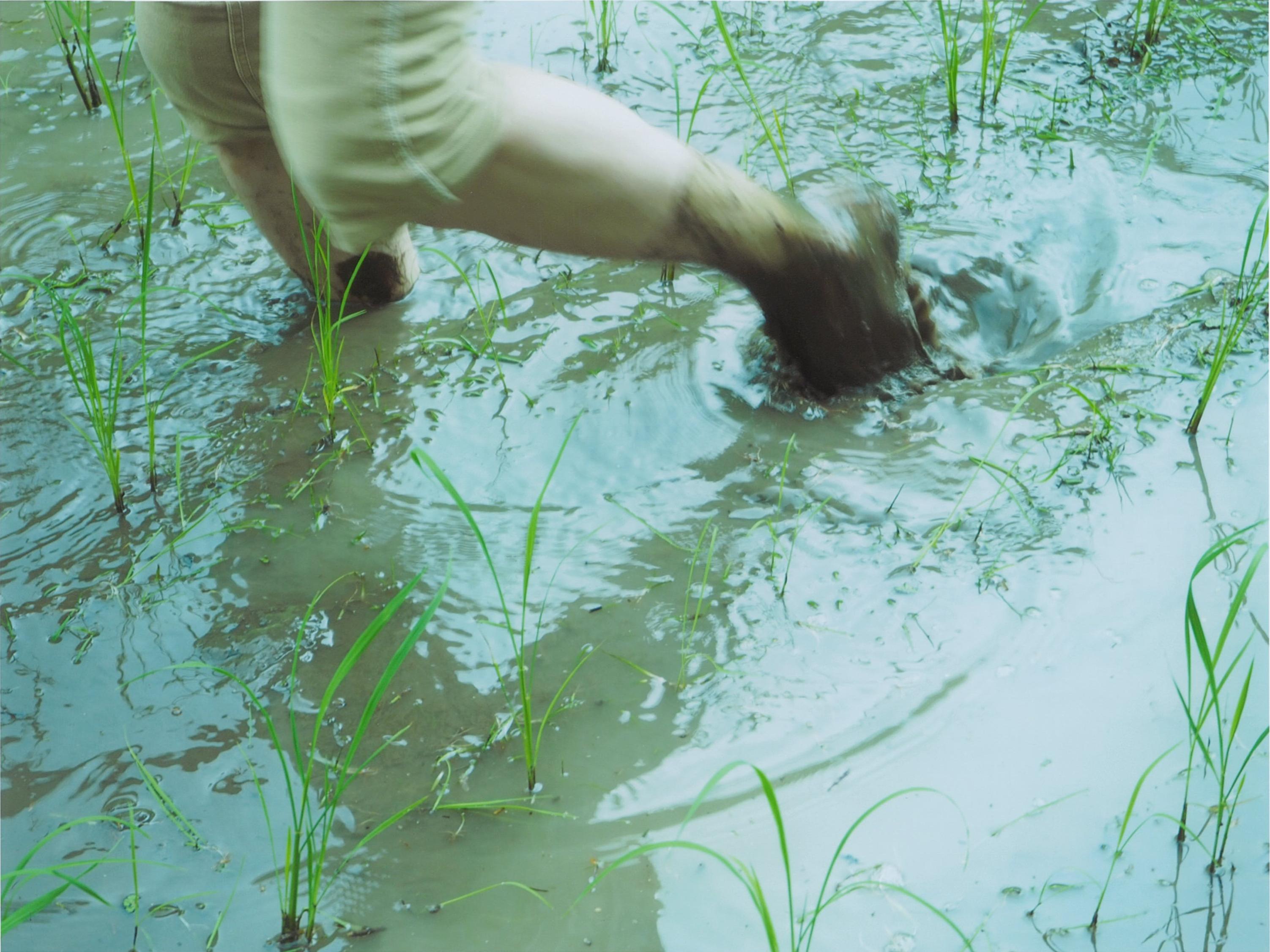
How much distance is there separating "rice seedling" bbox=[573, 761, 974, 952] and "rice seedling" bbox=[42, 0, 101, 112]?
241cm

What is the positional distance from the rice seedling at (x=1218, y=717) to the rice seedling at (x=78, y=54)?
8.76 ft

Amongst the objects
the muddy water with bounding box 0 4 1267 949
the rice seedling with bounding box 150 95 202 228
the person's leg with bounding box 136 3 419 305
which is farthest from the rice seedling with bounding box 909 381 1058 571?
the rice seedling with bounding box 150 95 202 228

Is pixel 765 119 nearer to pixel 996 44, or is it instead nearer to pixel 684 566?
pixel 996 44

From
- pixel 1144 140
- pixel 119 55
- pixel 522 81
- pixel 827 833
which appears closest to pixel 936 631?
pixel 827 833

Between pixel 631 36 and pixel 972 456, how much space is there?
1.81 metres

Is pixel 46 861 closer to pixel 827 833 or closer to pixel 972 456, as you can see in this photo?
pixel 827 833

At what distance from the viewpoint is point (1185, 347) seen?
2.06 meters

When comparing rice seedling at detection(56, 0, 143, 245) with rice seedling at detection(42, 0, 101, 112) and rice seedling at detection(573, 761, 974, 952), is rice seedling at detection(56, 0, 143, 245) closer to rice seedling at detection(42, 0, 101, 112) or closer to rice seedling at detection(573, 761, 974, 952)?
rice seedling at detection(42, 0, 101, 112)

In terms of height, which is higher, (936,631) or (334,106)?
(334,106)

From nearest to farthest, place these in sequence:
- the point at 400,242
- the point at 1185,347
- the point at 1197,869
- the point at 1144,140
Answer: the point at 1197,869 → the point at 1185,347 → the point at 400,242 → the point at 1144,140

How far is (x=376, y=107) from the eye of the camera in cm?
149

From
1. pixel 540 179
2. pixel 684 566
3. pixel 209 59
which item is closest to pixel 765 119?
pixel 540 179

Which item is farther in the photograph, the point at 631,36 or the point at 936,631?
the point at 631,36

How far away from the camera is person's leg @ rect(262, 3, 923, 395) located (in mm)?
1485
